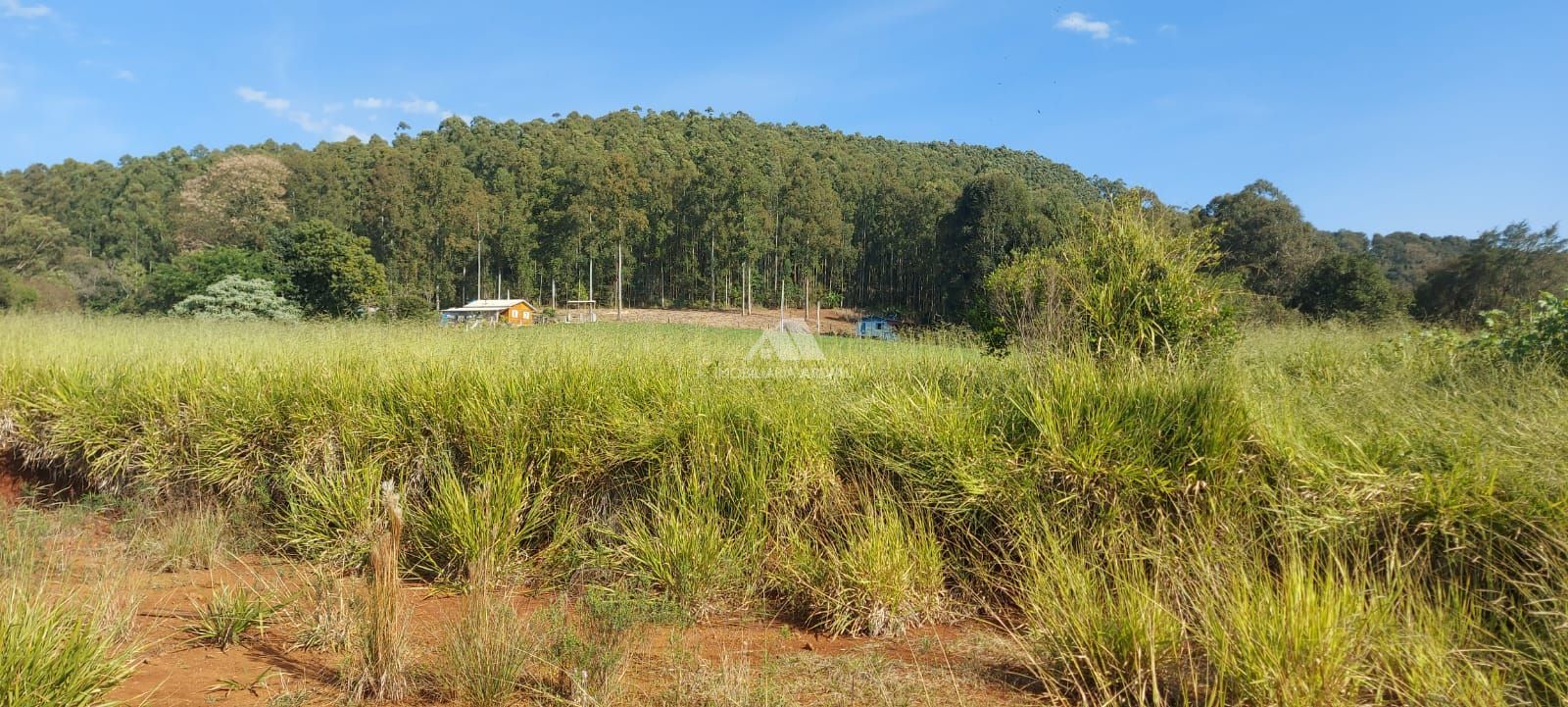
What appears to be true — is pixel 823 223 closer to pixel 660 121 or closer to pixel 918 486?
pixel 660 121

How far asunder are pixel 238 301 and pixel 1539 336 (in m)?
34.2

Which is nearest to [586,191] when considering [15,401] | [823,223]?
[823,223]

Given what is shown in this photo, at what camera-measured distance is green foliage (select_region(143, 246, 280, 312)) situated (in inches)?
1364

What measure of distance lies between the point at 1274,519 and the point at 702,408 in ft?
11.6

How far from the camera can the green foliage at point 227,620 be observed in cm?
392

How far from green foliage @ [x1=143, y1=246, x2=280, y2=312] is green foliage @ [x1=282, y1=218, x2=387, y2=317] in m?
1.05

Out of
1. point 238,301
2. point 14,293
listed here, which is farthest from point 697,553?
point 14,293

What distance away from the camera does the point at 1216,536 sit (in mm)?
4293

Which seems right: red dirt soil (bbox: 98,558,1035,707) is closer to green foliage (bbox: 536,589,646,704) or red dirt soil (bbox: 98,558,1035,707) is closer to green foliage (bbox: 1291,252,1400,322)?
green foliage (bbox: 536,589,646,704)

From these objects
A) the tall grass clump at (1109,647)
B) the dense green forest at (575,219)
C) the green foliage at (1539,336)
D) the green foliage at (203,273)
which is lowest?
the tall grass clump at (1109,647)

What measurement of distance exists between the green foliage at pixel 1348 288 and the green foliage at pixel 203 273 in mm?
42308

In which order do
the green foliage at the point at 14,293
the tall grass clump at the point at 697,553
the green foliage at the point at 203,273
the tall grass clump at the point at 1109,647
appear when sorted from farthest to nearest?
the green foliage at the point at 203,273, the green foliage at the point at 14,293, the tall grass clump at the point at 697,553, the tall grass clump at the point at 1109,647

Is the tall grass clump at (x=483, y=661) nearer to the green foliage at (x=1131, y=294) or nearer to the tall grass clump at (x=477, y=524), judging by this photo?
the tall grass clump at (x=477, y=524)

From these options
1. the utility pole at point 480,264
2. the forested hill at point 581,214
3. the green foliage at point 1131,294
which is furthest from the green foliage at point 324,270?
the green foliage at point 1131,294
